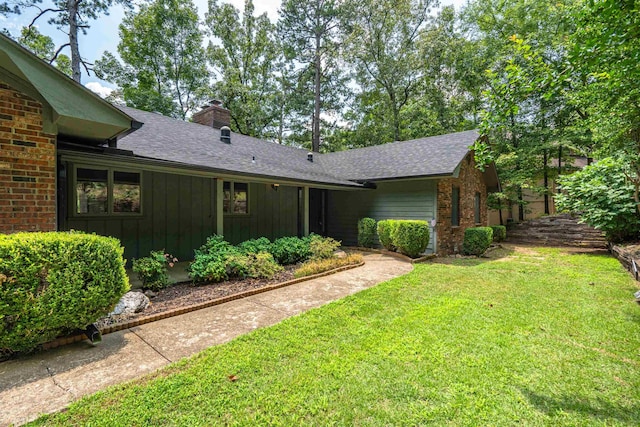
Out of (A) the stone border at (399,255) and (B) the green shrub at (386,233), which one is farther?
(B) the green shrub at (386,233)

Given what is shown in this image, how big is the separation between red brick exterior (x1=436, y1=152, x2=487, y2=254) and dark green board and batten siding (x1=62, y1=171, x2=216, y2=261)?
7.18 m

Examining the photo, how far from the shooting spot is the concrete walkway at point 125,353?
2225 millimetres

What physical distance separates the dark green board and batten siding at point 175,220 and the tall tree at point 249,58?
14240 mm

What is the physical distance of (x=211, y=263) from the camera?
5.61m

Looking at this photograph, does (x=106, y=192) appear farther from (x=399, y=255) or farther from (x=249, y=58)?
(x=249, y=58)

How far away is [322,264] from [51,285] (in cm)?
486

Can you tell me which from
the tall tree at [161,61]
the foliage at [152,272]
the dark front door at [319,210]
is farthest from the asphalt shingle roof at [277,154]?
the tall tree at [161,61]

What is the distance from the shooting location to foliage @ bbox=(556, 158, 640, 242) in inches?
339

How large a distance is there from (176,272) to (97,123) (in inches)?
144

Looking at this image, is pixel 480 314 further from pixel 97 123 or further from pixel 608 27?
pixel 97 123

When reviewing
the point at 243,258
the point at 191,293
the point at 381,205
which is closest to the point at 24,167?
Answer: the point at 191,293

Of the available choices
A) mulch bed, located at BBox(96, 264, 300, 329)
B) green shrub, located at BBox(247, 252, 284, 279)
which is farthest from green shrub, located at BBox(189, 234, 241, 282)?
green shrub, located at BBox(247, 252, 284, 279)

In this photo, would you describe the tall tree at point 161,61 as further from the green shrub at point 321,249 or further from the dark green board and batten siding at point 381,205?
the green shrub at point 321,249

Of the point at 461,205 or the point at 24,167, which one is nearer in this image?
the point at 24,167
